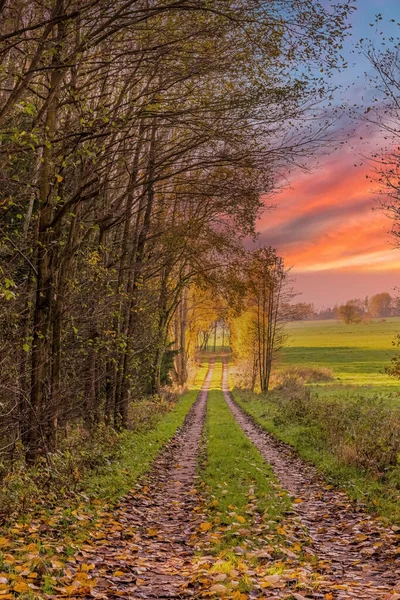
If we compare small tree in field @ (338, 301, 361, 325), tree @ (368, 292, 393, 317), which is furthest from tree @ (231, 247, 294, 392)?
tree @ (368, 292, 393, 317)

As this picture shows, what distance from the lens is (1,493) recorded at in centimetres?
826

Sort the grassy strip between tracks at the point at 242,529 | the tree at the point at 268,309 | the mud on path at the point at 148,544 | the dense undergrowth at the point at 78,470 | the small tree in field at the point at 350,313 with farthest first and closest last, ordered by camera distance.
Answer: the small tree in field at the point at 350,313 → the tree at the point at 268,309 → the dense undergrowth at the point at 78,470 → the grassy strip between tracks at the point at 242,529 → the mud on path at the point at 148,544

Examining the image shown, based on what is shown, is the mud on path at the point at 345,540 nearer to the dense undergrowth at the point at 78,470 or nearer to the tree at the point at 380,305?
the dense undergrowth at the point at 78,470

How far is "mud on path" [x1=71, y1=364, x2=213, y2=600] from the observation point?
19.0 ft

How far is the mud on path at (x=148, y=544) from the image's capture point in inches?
228

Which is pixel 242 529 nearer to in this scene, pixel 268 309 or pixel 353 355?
pixel 268 309

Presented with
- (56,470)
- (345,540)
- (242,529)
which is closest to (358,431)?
(345,540)

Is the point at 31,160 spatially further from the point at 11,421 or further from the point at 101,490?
the point at 101,490

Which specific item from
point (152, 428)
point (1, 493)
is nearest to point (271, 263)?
point (152, 428)

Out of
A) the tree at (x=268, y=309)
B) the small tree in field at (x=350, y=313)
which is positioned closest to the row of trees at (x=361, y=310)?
the small tree in field at (x=350, y=313)

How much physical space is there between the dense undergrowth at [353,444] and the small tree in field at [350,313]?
4456 inches

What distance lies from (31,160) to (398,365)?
495 inches

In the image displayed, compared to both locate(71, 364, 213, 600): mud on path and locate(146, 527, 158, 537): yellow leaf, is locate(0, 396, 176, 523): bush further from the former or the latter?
locate(146, 527, 158, 537): yellow leaf

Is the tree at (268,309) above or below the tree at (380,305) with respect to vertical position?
below
